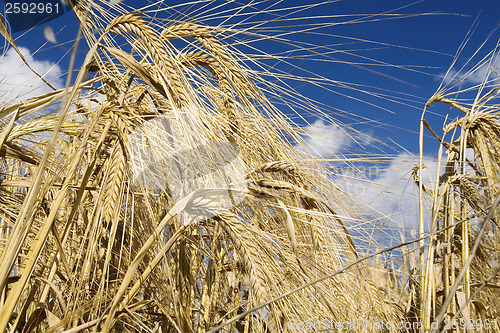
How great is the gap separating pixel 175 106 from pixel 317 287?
0.51 meters

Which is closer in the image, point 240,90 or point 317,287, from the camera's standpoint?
point 317,287

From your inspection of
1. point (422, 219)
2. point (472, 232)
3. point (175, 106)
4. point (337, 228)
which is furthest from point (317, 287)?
point (472, 232)

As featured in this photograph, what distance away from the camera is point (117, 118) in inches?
40.8

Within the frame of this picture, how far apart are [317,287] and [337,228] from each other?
241 millimetres

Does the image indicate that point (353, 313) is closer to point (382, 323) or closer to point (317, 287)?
point (317, 287)

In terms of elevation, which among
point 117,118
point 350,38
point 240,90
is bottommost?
point 117,118

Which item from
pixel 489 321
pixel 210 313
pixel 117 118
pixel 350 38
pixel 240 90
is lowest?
pixel 210 313

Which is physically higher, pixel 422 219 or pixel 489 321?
pixel 422 219

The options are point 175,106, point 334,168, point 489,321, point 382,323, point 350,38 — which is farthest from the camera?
point 489,321

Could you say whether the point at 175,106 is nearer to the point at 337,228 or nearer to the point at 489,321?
the point at 337,228

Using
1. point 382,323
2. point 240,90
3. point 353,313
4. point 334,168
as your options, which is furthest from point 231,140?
point 382,323

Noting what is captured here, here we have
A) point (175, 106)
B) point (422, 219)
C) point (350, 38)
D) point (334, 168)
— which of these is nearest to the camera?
point (175, 106)

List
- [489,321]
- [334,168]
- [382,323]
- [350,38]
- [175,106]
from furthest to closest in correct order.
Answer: [489,321], [382,323], [334,168], [350,38], [175,106]

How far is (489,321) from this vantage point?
1.97 m
